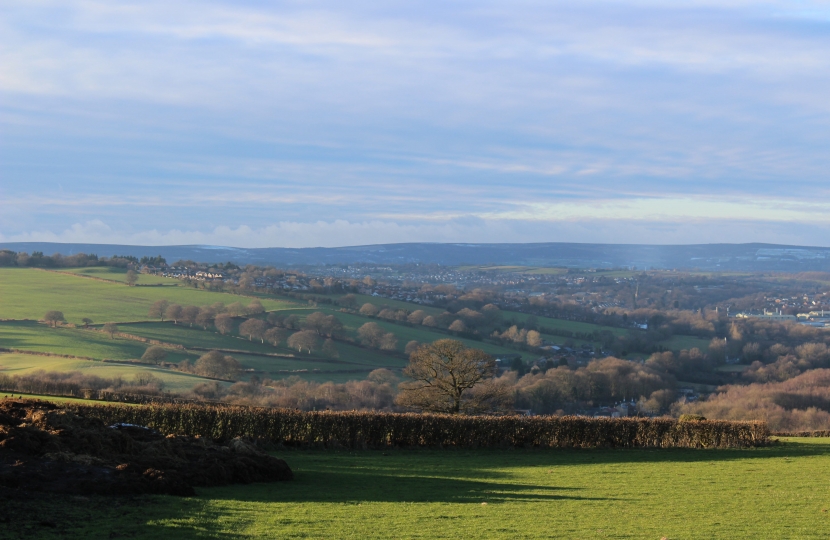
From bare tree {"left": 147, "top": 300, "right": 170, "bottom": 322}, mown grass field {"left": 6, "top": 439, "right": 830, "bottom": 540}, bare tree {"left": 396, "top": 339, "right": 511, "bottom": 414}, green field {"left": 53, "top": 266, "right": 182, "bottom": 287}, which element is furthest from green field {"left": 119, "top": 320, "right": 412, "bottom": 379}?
mown grass field {"left": 6, "top": 439, "right": 830, "bottom": 540}

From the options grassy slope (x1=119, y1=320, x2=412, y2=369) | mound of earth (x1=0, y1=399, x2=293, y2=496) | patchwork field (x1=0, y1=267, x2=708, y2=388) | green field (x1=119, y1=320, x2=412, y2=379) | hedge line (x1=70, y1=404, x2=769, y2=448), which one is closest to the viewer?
mound of earth (x1=0, y1=399, x2=293, y2=496)

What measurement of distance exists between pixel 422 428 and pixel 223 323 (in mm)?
58245

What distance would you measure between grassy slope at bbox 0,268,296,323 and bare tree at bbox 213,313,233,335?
821 cm

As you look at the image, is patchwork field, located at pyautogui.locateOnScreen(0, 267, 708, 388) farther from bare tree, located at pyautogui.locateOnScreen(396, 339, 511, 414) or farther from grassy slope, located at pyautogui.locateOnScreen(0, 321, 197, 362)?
bare tree, located at pyautogui.locateOnScreen(396, 339, 511, 414)

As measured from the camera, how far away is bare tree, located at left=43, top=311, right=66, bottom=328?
79812mm

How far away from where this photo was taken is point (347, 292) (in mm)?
116688

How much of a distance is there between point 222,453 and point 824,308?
165 meters

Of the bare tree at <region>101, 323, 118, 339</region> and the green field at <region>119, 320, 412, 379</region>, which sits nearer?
the green field at <region>119, 320, 412, 379</region>

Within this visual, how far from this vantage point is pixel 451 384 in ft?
133

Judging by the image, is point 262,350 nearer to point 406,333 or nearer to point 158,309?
point 158,309

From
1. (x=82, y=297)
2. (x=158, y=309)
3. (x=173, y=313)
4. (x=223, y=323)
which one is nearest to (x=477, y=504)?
(x=223, y=323)

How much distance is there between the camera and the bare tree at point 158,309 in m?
87.1

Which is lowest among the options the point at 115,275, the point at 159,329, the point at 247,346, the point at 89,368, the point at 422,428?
the point at 247,346

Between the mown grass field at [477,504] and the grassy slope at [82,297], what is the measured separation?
67216mm
